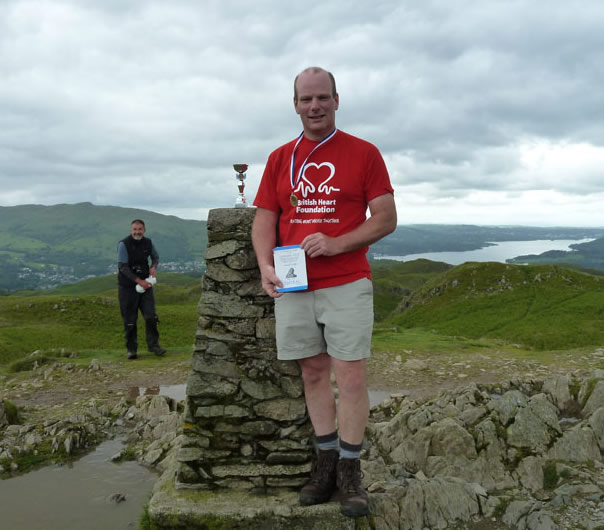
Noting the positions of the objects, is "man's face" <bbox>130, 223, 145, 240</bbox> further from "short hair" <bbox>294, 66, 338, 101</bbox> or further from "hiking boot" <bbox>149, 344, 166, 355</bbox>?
"short hair" <bbox>294, 66, 338, 101</bbox>

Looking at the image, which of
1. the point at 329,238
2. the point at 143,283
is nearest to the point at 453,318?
the point at 143,283

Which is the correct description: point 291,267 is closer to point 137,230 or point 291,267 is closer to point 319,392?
point 319,392

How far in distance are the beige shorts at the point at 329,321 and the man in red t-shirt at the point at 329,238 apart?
11mm

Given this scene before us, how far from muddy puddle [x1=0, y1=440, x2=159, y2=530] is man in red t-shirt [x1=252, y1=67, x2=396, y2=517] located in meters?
3.70

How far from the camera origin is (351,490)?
5230 mm

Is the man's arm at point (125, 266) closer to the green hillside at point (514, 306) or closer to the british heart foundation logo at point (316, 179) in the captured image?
the british heart foundation logo at point (316, 179)

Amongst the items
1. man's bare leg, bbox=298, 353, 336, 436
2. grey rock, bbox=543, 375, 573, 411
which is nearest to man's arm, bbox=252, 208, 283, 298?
man's bare leg, bbox=298, 353, 336, 436

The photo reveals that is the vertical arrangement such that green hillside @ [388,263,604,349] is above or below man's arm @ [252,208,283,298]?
below

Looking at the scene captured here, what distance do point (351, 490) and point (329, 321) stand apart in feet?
6.65

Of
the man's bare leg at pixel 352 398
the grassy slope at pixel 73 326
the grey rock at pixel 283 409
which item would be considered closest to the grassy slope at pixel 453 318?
the grassy slope at pixel 73 326

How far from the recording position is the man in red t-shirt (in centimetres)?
476

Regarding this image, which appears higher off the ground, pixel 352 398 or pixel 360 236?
pixel 360 236

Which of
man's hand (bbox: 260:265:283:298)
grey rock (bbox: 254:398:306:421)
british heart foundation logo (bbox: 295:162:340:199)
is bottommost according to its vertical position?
grey rock (bbox: 254:398:306:421)

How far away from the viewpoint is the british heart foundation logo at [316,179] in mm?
4809
